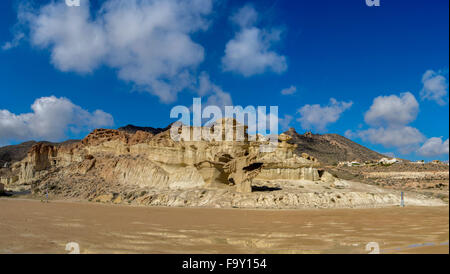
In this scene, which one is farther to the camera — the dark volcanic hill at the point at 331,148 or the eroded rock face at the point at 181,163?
the dark volcanic hill at the point at 331,148

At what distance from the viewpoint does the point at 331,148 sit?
100 meters

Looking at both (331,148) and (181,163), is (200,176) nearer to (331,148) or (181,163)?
(181,163)

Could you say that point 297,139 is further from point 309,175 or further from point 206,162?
point 206,162

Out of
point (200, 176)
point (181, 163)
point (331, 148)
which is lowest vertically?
point (200, 176)

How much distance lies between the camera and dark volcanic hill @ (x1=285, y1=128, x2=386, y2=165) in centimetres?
9081

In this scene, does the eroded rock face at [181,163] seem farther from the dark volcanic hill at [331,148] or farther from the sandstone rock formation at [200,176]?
the dark volcanic hill at [331,148]

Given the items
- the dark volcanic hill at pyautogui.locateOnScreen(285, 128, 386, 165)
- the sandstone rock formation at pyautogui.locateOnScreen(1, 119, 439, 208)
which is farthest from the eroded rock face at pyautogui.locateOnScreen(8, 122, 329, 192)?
the dark volcanic hill at pyautogui.locateOnScreen(285, 128, 386, 165)

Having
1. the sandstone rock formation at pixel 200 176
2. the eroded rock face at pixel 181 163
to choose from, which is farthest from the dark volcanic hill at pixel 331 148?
the sandstone rock formation at pixel 200 176

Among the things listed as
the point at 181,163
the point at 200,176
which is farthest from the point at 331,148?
the point at 200,176

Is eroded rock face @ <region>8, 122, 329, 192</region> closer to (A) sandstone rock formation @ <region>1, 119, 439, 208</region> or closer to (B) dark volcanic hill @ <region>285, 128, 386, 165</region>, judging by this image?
(A) sandstone rock formation @ <region>1, 119, 439, 208</region>

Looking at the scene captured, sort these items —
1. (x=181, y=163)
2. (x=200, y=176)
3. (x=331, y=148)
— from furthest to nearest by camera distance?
(x=331, y=148)
(x=181, y=163)
(x=200, y=176)

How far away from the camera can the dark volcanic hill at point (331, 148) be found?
298ft

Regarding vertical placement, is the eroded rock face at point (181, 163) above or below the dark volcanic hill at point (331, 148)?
below

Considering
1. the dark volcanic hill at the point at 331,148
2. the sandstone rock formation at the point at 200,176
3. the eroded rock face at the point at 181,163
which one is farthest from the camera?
the dark volcanic hill at the point at 331,148
